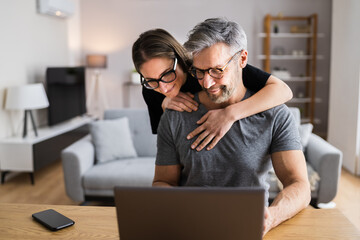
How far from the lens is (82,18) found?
6.75 meters

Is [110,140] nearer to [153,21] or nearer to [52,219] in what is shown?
[52,219]

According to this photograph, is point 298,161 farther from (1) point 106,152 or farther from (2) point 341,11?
(2) point 341,11

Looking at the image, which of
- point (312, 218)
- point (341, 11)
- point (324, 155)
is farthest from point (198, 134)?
point (341, 11)

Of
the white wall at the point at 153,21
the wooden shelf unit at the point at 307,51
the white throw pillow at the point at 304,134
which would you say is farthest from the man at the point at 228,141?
the white wall at the point at 153,21

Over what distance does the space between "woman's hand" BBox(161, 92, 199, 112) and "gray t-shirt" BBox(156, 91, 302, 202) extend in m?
0.08

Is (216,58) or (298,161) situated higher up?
(216,58)

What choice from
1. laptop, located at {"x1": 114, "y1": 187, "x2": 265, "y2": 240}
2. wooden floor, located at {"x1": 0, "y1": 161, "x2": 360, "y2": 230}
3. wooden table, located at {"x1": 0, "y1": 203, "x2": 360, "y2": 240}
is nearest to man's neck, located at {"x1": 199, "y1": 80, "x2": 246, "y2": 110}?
wooden table, located at {"x1": 0, "y1": 203, "x2": 360, "y2": 240}

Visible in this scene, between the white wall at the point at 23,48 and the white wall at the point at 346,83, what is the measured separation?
3.88 meters

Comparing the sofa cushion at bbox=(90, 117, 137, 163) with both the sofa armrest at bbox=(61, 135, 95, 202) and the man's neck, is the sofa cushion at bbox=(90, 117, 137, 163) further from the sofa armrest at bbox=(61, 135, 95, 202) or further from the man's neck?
the man's neck

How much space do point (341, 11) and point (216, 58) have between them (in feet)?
13.3

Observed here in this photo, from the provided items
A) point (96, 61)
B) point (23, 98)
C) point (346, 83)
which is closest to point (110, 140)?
point (23, 98)

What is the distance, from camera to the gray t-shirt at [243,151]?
138 cm

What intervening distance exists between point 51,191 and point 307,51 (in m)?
4.74

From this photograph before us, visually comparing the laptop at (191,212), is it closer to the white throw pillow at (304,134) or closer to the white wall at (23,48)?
the white throw pillow at (304,134)
